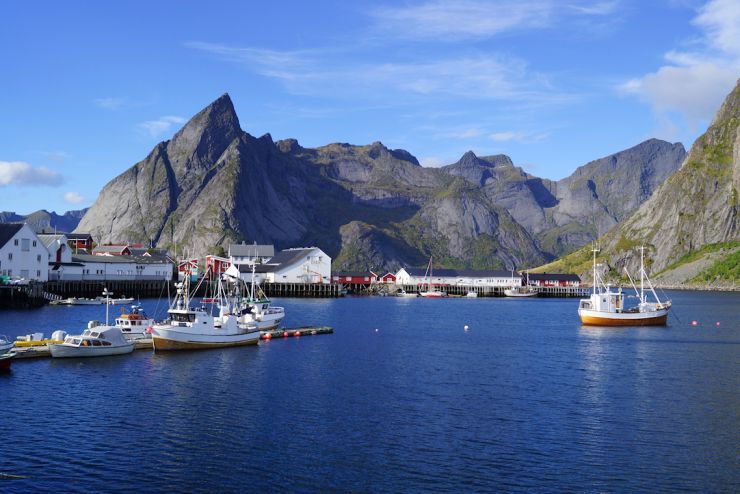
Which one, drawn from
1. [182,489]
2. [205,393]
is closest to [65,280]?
[205,393]

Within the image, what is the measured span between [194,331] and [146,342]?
15.5ft

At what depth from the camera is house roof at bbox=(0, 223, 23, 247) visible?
417 feet

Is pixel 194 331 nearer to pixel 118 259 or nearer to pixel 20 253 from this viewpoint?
pixel 20 253

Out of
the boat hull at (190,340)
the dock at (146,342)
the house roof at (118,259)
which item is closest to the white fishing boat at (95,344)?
the dock at (146,342)

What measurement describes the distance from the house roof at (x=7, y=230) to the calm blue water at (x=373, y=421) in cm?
7342

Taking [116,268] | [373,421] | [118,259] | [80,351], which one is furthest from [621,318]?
[118,259]

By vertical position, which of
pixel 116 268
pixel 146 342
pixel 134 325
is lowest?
pixel 146 342

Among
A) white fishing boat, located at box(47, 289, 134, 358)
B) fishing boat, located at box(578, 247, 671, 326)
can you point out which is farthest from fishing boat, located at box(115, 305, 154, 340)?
fishing boat, located at box(578, 247, 671, 326)

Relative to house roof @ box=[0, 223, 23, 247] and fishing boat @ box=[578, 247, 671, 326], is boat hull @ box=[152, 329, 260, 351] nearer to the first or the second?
fishing boat @ box=[578, 247, 671, 326]

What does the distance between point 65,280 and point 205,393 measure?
109 m

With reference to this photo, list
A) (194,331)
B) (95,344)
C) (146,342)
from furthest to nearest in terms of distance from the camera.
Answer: (146,342)
(194,331)
(95,344)

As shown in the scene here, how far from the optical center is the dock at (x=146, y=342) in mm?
60188

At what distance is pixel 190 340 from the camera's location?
6912 centimetres

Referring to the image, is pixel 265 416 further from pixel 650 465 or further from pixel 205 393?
pixel 650 465
